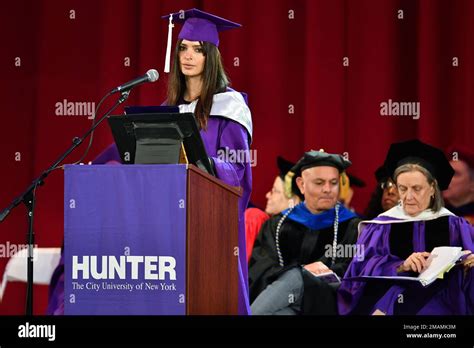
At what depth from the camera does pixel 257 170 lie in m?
7.16

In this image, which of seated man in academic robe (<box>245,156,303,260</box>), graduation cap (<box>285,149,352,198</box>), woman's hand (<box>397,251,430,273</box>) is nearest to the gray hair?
woman's hand (<box>397,251,430,273</box>)

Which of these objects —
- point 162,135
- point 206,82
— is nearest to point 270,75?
point 206,82

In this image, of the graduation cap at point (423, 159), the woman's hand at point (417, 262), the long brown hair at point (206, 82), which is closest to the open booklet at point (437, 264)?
the woman's hand at point (417, 262)

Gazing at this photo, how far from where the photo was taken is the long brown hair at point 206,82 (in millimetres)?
4043

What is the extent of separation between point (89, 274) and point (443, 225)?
2.81m

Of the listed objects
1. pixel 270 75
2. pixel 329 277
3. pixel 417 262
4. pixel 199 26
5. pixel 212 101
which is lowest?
pixel 329 277

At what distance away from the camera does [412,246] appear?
207 inches

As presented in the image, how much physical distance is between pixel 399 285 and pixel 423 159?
0.84 meters

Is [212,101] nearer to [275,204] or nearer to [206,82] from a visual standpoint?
[206,82]

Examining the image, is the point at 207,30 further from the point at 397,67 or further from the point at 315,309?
the point at 397,67

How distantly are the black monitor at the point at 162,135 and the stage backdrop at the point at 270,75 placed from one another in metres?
3.73

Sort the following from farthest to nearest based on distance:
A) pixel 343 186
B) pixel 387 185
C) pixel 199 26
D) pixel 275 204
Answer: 1. pixel 275 204
2. pixel 343 186
3. pixel 387 185
4. pixel 199 26

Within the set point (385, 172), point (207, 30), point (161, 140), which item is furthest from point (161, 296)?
point (385, 172)

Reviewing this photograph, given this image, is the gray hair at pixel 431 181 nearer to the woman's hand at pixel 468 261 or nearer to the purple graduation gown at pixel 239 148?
the woman's hand at pixel 468 261
